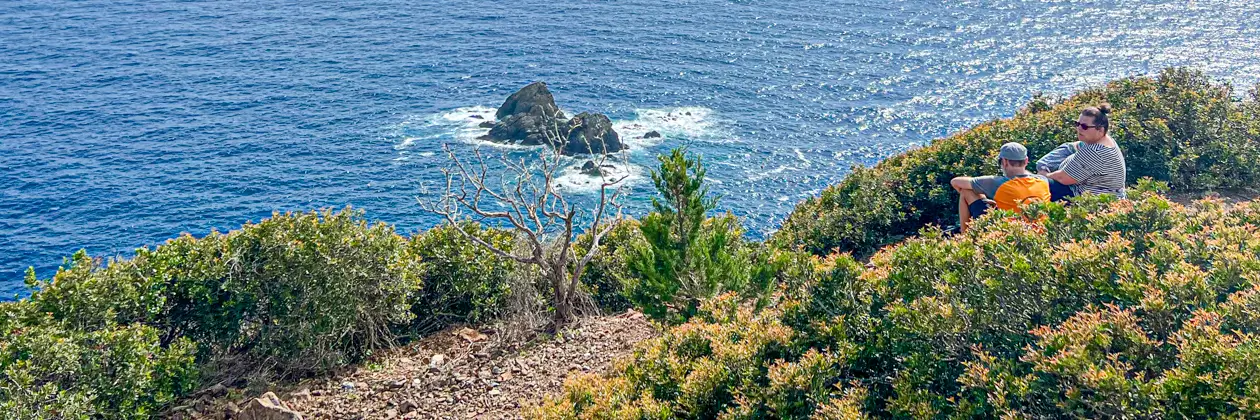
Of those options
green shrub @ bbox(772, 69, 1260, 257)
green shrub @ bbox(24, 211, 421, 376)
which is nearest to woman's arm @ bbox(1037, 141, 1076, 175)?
green shrub @ bbox(772, 69, 1260, 257)

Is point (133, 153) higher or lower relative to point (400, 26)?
lower

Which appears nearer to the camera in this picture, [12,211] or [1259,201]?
[1259,201]

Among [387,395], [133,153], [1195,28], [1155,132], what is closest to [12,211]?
[133,153]

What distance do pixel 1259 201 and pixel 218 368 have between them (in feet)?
38.7

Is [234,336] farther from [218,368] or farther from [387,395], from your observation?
[387,395]

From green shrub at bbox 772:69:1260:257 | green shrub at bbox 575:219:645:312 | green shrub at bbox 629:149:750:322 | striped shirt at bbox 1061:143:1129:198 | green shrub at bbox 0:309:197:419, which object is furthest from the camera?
green shrub at bbox 575:219:645:312

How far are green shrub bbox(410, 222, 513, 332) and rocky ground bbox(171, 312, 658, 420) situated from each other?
3.52ft

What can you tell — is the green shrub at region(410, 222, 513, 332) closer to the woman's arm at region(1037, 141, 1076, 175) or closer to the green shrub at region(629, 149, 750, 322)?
the green shrub at region(629, 149, 750, 322)

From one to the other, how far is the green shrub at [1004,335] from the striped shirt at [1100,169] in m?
2.41

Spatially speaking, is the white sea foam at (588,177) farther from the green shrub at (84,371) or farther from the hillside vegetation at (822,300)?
the green shrub at (84,371)

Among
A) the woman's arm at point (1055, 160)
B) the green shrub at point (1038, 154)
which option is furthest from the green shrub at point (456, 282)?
the woman's arm at point (1055, 160)

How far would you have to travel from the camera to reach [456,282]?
1319 centimetres

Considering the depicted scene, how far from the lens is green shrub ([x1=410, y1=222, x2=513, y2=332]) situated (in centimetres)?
1317

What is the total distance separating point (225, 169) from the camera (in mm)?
55781
